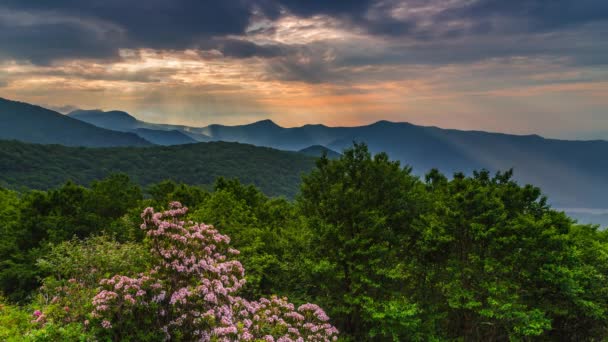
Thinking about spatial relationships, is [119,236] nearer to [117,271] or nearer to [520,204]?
[117,271]

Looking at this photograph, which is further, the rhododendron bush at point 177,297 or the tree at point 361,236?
the tree at point 361,236

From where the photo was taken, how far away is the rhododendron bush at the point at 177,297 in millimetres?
12281

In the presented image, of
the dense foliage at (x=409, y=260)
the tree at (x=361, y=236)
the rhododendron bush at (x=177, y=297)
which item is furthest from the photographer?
the tree at (x=361, y=236)

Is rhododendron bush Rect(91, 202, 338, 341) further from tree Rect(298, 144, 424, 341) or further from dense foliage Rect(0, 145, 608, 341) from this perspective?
tree Rect(298, 144, 424, 341)

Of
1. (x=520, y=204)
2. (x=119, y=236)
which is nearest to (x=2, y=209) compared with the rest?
(x=119, y=236)

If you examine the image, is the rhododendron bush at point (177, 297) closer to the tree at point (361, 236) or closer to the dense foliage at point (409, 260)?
the dense foliage at point (409, 260)

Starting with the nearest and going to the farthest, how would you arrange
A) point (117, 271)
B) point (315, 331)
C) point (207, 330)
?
point (207, 330) < point (315, 331) < point (117, 271)

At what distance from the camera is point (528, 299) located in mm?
23016

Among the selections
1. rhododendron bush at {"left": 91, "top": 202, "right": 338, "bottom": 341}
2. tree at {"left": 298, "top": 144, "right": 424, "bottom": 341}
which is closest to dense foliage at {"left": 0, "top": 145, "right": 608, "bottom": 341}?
tree at {"left": 298, "top": 144, "right": 424, "bottom": 341}

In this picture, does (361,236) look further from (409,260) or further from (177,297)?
(177,297)

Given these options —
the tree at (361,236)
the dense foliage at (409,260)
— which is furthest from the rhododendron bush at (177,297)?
the tree at (361,236)

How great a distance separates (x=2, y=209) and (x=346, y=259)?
4424cm

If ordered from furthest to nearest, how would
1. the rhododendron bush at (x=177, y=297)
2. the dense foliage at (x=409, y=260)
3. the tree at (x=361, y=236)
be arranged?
the tree at (x=361, y=236) < the dense foliage at (x=409, y=260) < the rhododendron bush at (x=177, y=297)

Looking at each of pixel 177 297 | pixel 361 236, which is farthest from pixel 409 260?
pixel 177 297
